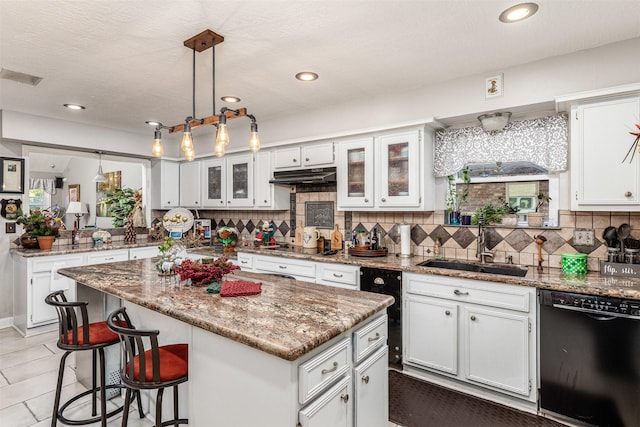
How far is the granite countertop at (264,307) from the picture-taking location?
50.7 inches

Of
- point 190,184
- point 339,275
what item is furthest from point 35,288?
point 339,275

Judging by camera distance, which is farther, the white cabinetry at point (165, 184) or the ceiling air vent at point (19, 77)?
the white cabinetry at point (165, 184)

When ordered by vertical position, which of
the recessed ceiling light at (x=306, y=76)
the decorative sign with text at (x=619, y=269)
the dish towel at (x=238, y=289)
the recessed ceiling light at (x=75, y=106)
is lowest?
the dish towel at (x=238, y=289)

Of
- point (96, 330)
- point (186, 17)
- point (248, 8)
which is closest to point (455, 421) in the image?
point (96, 330)

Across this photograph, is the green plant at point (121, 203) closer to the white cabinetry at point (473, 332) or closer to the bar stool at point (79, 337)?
the bar stool at point (79, 337)

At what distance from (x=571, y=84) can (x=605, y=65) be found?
8.5 inches

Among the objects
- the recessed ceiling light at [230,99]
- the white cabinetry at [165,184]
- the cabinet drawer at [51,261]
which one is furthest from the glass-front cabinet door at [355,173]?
the cabinet drawer at [51,261]

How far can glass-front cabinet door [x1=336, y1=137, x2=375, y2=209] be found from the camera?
344 cm

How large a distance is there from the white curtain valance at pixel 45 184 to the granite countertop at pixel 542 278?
6.50 metres

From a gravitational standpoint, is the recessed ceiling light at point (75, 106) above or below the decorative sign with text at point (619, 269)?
above

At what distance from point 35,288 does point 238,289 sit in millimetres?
3277

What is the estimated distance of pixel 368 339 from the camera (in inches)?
65.8

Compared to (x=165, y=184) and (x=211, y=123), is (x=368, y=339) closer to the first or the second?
(x=211, y=123)

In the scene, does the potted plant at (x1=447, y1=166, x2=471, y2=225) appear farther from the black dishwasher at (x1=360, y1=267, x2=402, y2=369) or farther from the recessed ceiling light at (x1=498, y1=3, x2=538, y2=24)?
the recessed ceiling light at (x1=498, y1=3, x2=538, y2=24)
